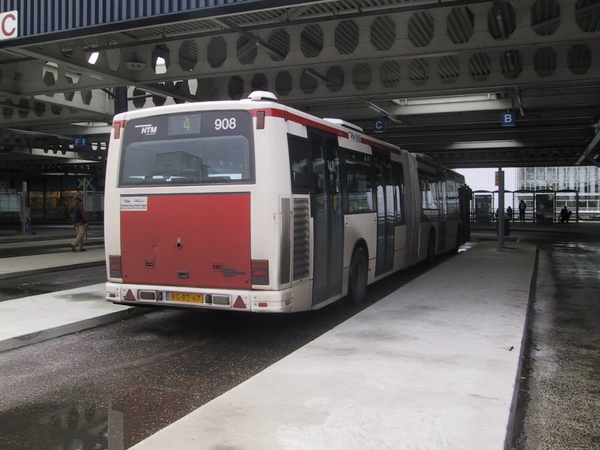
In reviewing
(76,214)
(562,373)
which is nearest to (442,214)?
(562,373)

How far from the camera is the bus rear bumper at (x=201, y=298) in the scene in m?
6.53

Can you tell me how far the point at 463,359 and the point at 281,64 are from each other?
8.87 m

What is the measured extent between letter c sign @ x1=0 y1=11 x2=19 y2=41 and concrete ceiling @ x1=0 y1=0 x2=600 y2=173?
0.25m

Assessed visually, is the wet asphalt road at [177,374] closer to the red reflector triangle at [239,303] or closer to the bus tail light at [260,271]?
the red reflector triangle at [239,303]

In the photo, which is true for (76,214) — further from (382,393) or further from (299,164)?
(382,393)

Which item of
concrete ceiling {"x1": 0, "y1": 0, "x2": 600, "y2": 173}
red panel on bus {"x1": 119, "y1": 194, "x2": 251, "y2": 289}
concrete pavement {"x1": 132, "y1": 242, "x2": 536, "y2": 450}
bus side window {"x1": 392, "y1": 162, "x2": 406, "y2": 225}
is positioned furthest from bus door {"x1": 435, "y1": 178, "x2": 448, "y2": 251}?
red panel on bus {"x1": 119, "y1": 194, "x2": 251, "y2": 289}

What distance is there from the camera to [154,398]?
5.07m

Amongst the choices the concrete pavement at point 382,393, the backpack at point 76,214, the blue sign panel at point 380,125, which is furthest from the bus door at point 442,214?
the backpack at point 76,214

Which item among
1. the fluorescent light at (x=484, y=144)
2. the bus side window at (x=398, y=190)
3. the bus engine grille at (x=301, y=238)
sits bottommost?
the bus engine grille at (x=301, y=238)

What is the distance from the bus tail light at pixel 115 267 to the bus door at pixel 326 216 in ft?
8.54

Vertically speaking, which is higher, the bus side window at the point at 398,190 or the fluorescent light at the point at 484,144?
the fluorescent light at the point at 484,144

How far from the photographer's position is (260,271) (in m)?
6.55

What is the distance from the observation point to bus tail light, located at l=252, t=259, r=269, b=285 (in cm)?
653

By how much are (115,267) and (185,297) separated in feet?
3.88
